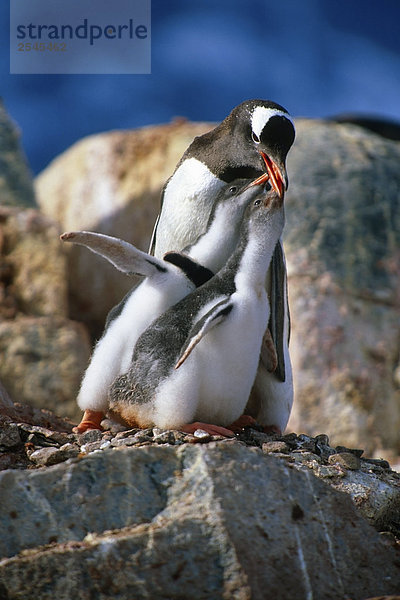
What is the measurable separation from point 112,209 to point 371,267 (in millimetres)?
3522

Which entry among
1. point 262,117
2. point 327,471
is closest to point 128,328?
point 327,471

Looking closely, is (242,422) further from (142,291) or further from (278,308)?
(142,291)

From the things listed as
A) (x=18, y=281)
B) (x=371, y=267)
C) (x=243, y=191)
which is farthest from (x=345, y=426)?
(x=243, y=191)

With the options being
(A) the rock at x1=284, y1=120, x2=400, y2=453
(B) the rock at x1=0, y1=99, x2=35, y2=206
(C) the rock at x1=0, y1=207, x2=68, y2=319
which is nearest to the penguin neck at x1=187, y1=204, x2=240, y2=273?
(A) the rock at x1=284, y1=120, x2=400, y2=453

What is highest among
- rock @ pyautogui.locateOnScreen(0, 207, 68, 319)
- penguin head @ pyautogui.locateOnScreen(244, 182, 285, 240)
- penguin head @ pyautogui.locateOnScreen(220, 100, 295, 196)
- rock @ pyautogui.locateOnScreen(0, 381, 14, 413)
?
penguin head @ pyautogui.locateOnScreen(220, 100, 295, 196)

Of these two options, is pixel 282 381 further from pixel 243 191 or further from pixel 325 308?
pixel 325 308

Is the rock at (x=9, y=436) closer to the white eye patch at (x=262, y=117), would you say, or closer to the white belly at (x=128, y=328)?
the white belly at (x=128, y=328)

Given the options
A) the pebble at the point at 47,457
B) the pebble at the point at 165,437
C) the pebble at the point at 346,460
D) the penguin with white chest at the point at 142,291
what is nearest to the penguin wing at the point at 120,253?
the penguin with white chest at the point at 142,291

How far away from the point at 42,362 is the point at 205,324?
5568 millimetres

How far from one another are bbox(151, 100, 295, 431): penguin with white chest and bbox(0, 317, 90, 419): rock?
14.6ft

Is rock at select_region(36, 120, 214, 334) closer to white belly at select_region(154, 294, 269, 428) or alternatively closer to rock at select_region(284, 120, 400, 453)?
rock at select_region(284, 120, 400, 453)

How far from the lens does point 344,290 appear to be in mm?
8227

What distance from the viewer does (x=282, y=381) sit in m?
3.70

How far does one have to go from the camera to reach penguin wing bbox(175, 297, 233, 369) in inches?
118
